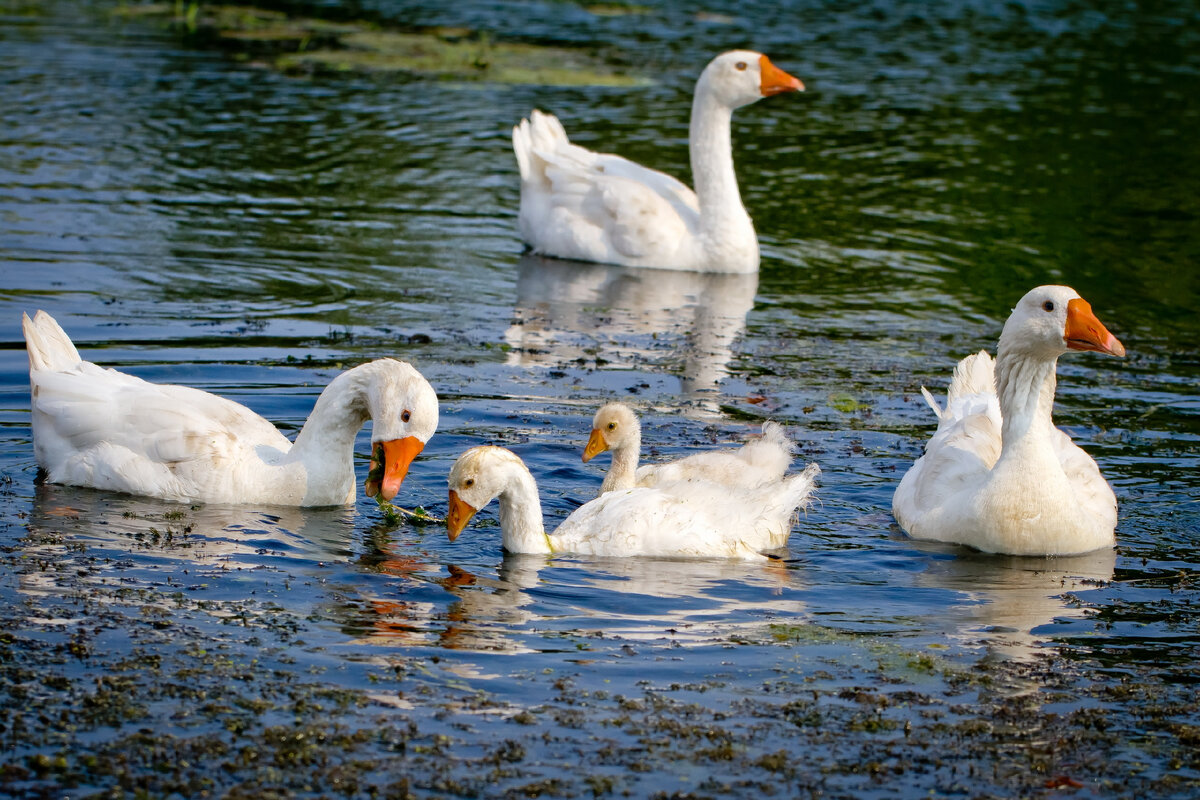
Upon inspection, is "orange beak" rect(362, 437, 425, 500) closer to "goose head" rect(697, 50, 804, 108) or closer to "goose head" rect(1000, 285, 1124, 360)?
"goose head" rect(1000, 285, 1124, 360)

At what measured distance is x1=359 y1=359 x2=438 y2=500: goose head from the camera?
861cm

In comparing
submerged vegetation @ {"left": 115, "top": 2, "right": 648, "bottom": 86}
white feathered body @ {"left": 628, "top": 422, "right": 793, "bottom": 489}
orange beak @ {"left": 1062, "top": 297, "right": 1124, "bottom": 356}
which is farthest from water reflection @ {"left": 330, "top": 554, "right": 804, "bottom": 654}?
submerged vegetation @ {"left": 115, "top": 2, "right": 648, "bottom": 86}

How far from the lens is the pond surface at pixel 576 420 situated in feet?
20.1

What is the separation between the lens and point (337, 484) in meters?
9.43

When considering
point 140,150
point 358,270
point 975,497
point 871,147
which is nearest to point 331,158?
point 140,150

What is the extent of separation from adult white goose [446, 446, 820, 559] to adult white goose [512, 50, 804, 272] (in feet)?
26.2

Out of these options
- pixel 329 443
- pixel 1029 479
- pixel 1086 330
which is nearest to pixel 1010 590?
pixel 1029 479

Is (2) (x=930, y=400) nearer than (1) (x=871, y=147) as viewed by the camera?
Yes

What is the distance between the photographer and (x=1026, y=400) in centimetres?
909

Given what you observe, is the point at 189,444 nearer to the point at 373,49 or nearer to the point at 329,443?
the point at 329,443

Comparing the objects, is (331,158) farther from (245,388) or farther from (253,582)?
(253,582)

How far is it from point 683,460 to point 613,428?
1.70 ft

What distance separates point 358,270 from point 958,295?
6.26 m

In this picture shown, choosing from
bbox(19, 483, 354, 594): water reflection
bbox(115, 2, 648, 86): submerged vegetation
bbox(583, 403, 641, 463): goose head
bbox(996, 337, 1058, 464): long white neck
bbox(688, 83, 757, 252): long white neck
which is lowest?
bbox(19, 483, 354, 594): water reflection
